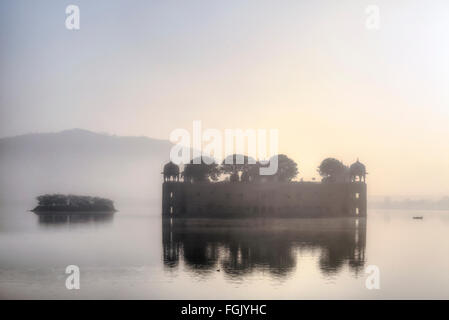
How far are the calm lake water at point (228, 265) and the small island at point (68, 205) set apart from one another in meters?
48.0

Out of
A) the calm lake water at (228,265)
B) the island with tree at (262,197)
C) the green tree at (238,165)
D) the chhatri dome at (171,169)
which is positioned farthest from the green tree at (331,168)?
the calm lake water at (228,265)

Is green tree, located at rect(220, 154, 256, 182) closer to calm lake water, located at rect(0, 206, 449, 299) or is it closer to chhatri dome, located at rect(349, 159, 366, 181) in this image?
chhatri dome, located at rect(349, 159, 366, 181)

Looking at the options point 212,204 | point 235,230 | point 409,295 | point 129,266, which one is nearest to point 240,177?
point 212,204

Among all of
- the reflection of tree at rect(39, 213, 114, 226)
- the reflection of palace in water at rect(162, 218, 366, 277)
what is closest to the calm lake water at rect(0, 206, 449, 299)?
the reflection of palace in water at rect(162, 218, 366, 277)

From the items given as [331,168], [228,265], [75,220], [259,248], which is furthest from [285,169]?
[228,265]

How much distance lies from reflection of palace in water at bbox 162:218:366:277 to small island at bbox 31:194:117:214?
48238 mm

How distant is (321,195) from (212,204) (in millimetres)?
10717

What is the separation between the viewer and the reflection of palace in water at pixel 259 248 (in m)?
23.8

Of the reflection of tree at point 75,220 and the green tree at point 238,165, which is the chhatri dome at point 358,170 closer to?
the green tree at point 238,165

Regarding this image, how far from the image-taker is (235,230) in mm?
39156

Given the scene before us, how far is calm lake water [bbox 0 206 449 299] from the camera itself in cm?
1956

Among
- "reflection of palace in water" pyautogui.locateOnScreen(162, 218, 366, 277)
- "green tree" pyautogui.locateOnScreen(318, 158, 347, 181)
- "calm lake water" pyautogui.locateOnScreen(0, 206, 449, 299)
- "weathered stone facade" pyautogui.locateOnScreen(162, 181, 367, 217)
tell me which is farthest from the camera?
"green tree" pyautogui.locateOnScreen(318, 158, 347, 181)

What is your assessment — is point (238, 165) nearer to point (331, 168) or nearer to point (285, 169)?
point (285, 169)
